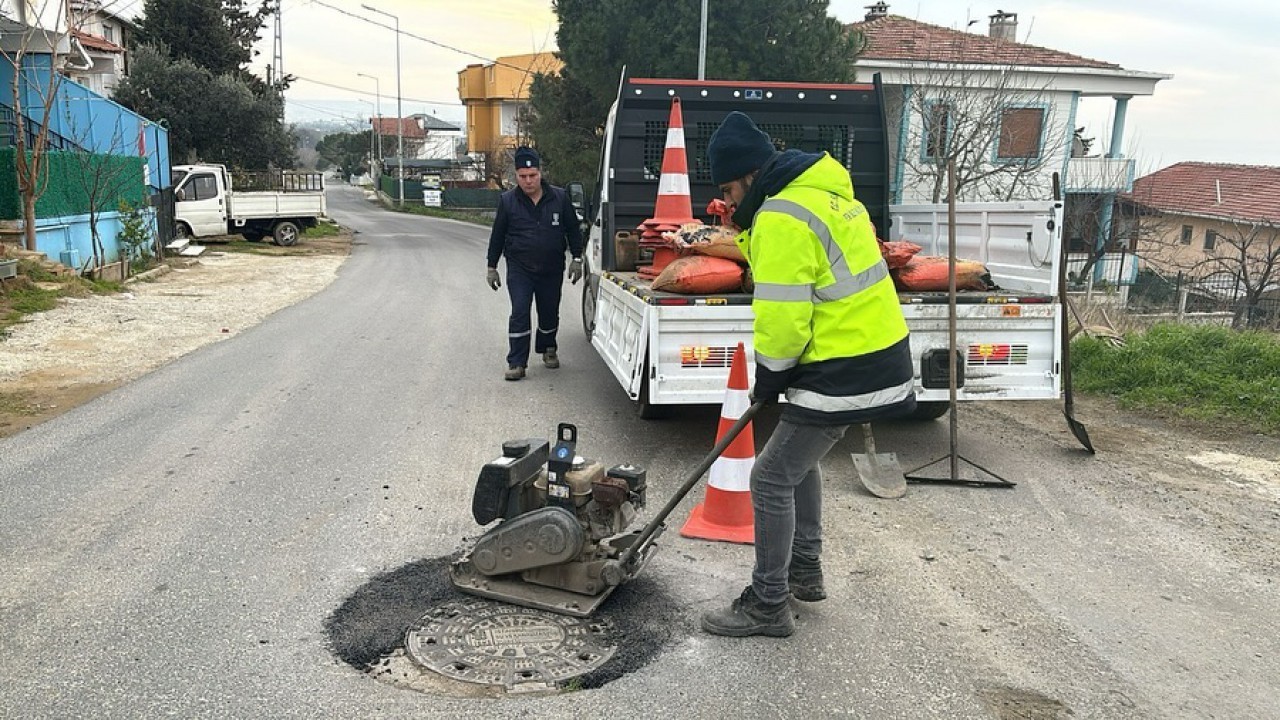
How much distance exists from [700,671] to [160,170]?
22565 mm

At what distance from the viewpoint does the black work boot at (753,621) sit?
11.6 ft

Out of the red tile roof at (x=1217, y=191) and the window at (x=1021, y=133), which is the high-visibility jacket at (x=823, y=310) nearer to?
the window at (x=1021, y=133)

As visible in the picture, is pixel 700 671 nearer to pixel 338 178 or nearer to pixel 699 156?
pixel 699 156

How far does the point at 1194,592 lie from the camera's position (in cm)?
401

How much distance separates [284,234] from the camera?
24875 millimetres

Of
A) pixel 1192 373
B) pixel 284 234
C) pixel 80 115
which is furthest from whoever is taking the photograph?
pixel 284 234

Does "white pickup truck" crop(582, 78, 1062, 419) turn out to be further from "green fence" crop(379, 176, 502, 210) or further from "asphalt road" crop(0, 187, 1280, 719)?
"green fence" crop(379, 176, 502, 210)

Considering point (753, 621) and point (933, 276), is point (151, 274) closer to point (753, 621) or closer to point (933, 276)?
point (933, 276)

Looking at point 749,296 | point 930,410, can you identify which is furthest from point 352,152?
point 749,296

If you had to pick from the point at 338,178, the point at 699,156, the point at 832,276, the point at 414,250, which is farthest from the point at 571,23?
the point at 338,178

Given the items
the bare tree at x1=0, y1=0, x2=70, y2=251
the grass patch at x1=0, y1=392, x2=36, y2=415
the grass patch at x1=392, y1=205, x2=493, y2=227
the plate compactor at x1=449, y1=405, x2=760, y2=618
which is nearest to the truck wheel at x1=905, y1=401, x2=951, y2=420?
the plate compactor at x1=449, y1=405, x2=760, y2=618

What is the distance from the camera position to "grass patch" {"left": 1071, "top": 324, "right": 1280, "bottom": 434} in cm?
703

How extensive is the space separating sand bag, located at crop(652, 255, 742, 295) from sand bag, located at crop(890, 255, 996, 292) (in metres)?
1.04

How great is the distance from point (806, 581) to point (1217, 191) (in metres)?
37.5
